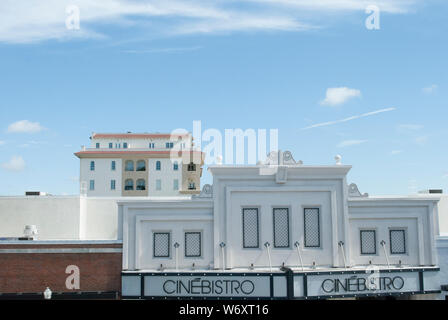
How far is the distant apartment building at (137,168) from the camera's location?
97.0 meters

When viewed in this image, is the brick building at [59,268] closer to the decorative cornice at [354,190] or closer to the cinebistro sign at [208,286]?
the cinebistro sign at [208,286]

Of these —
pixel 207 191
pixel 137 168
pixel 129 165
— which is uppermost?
pixel 129 165

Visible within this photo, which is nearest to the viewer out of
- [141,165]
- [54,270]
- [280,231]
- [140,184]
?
[54,270]

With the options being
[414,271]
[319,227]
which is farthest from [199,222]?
[414,271]

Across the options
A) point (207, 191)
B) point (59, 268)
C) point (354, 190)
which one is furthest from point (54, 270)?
point (354, 190)

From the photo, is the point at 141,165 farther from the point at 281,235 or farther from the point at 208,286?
the point at 208,286

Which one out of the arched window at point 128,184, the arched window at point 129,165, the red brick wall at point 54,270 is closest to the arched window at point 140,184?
the arched window at point 128,184

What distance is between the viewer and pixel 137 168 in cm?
9894

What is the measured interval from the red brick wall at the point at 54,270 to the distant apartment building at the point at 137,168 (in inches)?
2703

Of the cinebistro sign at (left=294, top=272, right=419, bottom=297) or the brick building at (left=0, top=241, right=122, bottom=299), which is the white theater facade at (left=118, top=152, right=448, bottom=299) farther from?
the brick building at (left=0, top=241, right=122, bottom=299)

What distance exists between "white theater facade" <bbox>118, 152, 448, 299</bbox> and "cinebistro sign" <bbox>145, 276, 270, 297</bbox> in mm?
119

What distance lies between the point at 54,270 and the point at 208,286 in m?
8.60

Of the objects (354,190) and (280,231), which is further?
(354,190)
